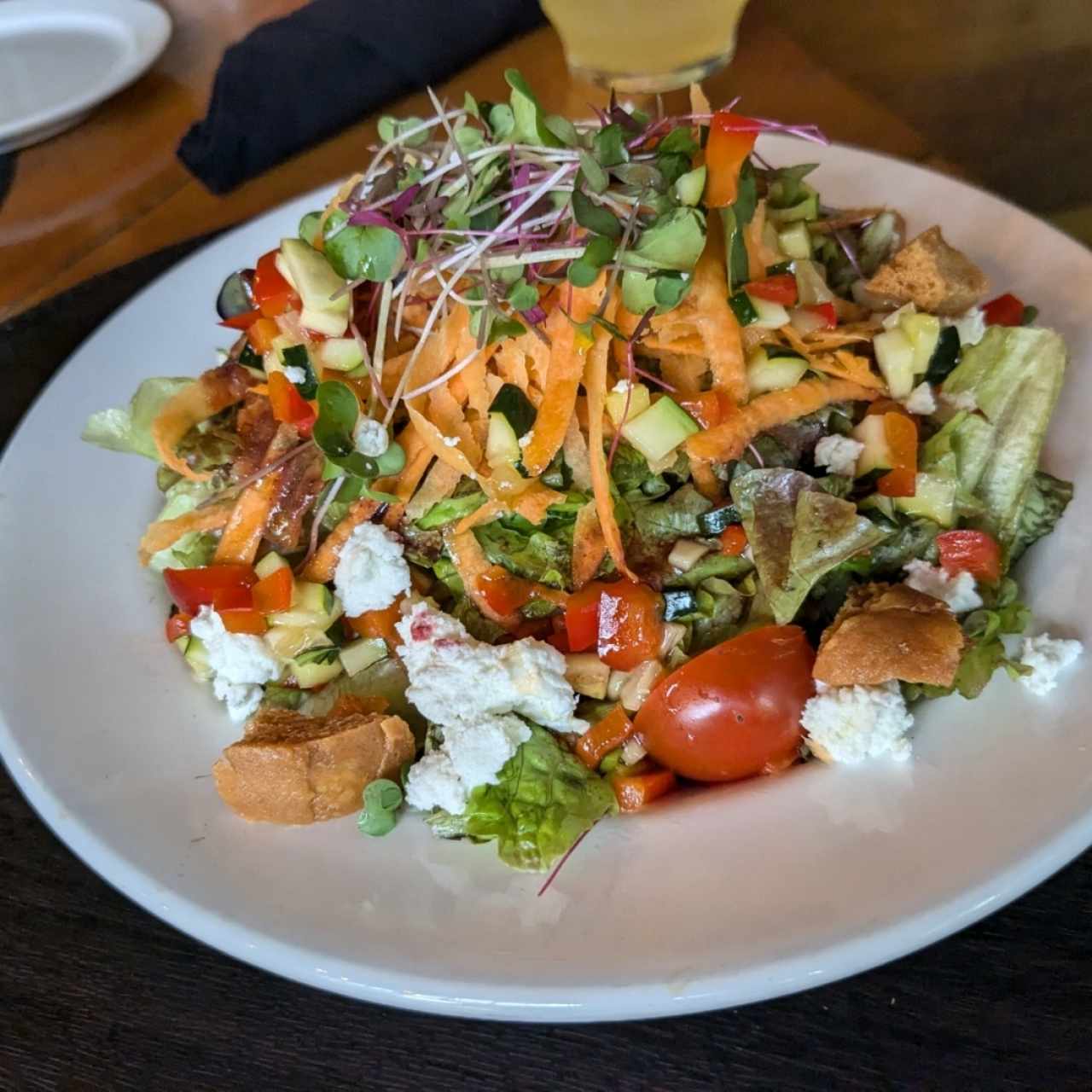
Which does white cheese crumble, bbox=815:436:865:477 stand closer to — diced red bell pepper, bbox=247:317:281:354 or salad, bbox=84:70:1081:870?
salad, bbox=84:70:1081:870

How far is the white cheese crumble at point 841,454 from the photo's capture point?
5.83 ft

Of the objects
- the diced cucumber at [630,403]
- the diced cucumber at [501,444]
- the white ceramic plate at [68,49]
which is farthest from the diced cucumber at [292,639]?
the white ceramic plate at [68,49]

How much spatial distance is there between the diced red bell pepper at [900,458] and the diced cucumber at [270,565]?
1082 mm

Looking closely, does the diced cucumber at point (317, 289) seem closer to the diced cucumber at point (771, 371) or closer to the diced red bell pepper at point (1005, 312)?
the diced cucumber at point (771, 371)

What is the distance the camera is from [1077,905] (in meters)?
1.35

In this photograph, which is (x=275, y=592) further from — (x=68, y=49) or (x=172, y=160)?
(x=68, y=49)

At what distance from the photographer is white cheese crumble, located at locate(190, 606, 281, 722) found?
1.80 meters

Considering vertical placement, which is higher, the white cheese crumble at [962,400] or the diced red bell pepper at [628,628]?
the white cheese crumble at [962,400]

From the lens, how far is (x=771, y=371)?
68.1 inches

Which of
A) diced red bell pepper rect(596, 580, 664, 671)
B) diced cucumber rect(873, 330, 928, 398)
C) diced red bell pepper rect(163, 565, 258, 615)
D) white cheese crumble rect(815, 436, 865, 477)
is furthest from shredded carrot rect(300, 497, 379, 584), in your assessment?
diced cucumber rect(873, 330, 928, 398)

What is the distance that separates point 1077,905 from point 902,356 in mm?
933

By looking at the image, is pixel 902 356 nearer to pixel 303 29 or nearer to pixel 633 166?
pixel 633 166

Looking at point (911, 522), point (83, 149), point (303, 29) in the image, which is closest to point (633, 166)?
point (911, 522)

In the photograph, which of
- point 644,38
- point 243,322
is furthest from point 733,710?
point 644,38
